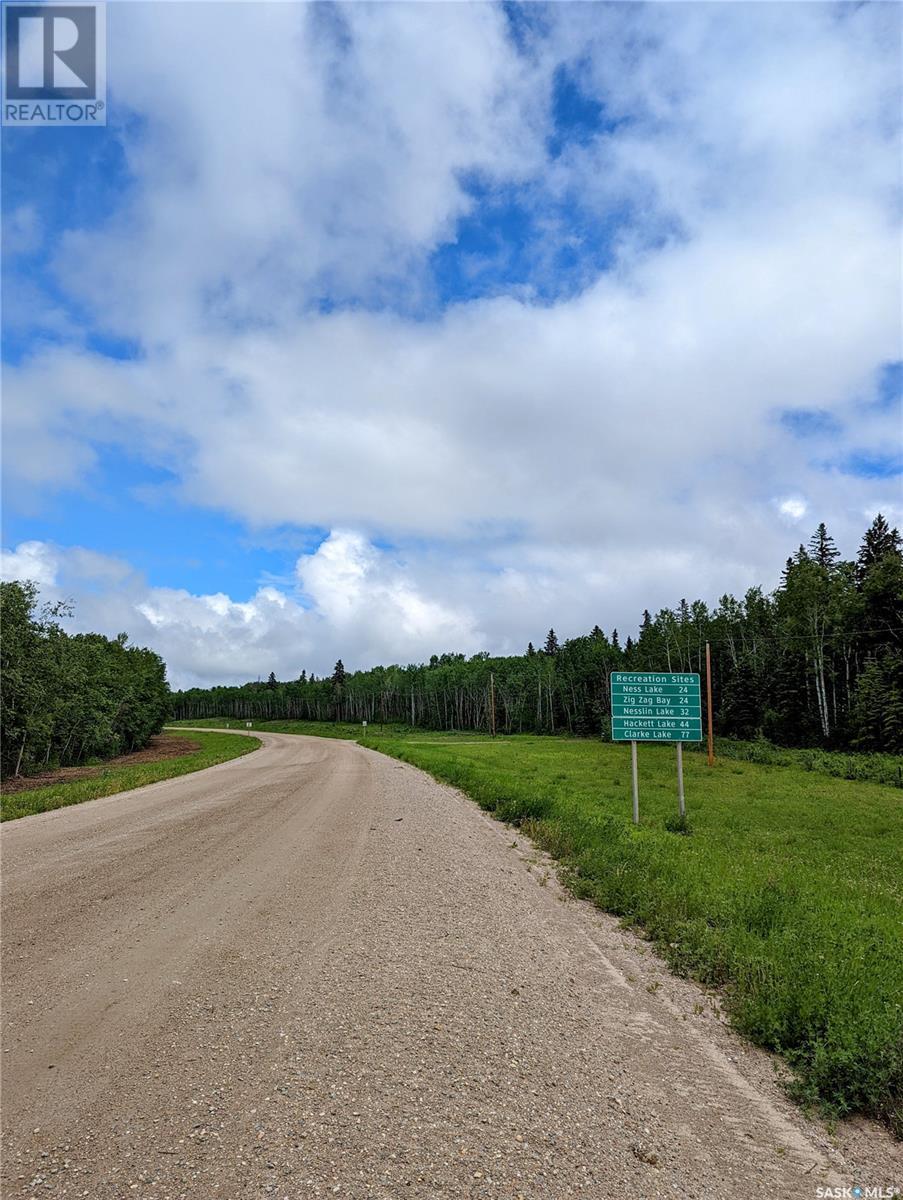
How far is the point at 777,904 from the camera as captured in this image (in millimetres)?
8172

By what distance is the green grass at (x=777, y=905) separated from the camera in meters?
4.77

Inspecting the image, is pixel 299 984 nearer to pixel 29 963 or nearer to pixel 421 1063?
pixel 421 1063

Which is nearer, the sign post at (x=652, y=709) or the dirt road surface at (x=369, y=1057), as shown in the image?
the dirt road surface at (x=369, y=1057)

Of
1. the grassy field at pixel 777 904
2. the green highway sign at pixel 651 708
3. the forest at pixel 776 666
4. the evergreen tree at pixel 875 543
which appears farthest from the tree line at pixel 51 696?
the evergreen tree at pixel 875 543

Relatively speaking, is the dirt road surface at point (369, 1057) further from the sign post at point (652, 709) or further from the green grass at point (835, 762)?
the green grass at point (835, 762)

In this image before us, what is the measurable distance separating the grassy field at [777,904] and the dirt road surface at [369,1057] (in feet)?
1.40

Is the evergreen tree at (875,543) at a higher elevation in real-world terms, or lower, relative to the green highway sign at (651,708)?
higher

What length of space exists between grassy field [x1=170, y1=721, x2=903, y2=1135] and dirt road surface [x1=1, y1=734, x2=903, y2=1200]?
1.40 ft

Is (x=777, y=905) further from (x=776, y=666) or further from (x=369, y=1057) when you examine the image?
(x=776, y=666)

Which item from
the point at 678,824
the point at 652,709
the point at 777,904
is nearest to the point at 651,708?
the point at 652,709

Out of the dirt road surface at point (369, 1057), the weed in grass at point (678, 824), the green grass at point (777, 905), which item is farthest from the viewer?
the weed in grass at point (678, 824)

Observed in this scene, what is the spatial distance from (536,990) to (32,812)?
17430mm

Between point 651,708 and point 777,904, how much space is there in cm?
994

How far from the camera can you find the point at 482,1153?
3.46 m
